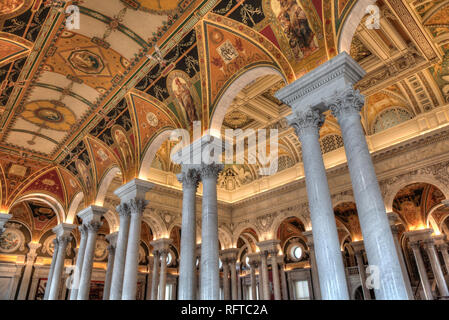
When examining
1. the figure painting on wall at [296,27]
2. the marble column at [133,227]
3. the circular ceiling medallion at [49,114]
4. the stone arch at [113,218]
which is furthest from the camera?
the stone arch at [113,218]

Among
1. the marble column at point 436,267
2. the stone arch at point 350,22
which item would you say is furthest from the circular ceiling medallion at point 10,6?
the marble column at point 436,267

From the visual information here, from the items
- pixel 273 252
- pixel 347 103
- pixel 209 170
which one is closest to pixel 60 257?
pixel 273 252

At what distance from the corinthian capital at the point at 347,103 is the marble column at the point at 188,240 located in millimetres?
3895

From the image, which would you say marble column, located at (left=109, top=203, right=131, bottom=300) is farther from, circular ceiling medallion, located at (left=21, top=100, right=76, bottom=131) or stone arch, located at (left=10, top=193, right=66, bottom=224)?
stone arch, located at (left=10, top=193, right=66, bottom=224)

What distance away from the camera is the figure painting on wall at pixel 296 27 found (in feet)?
21.4

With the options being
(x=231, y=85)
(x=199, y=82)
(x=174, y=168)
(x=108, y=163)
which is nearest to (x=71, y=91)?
(x=108, y=163)

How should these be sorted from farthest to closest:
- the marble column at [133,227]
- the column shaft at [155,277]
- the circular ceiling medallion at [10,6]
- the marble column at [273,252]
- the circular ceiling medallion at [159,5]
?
the marble column at [273,252]
the column shaft at [155,277]
the marble column at [133,227]
the circular ceiling medallion at [159,5]
the circular ceiling medallion at [10,6]

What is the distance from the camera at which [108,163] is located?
502 inches

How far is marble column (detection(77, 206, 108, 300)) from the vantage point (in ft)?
37.4

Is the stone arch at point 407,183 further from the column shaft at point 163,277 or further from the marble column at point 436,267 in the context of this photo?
the column shaft at point 163,277

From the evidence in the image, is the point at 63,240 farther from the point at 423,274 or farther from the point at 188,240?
the point at 423,274

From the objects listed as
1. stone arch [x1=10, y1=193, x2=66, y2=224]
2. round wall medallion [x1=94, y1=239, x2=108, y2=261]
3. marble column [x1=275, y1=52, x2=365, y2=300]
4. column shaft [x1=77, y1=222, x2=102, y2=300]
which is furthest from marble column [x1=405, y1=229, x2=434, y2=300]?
round wall medallion [x1=94, y1=239, x2=108, y2=261]

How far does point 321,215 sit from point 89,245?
9970 millimetres
